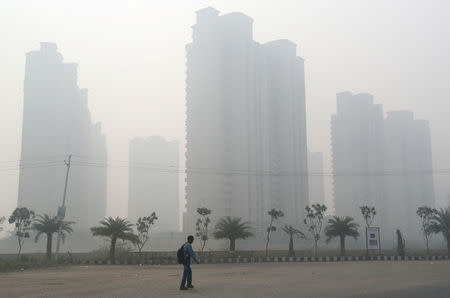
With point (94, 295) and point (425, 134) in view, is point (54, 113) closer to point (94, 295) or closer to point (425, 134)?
point (425, 134)

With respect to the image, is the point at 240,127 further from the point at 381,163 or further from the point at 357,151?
the point at 381,163

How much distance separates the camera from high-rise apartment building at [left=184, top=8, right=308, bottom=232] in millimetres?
90938

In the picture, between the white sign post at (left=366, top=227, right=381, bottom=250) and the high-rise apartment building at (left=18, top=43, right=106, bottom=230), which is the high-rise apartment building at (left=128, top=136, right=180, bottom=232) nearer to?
the high-rise apartment building at (left=18, top=43, right=106, bottom=230)

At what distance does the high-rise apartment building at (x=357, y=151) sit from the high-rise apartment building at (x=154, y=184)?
175ft

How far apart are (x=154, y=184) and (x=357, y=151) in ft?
234

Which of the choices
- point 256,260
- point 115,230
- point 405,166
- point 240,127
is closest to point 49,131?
point 240,127

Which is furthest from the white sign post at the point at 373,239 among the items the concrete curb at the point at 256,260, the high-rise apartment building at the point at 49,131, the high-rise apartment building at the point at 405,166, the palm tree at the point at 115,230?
the high-rise apartment building at the point at 49,131

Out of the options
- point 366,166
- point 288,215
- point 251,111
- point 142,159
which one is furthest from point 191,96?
point 142,159

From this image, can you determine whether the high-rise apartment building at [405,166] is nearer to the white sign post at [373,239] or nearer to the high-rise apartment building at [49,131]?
the high-rise apartment building at [49,131]

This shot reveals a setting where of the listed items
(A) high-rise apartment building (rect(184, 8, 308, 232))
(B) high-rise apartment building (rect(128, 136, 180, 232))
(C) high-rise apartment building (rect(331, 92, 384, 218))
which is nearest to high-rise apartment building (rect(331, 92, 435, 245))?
(C) high-rise apartment building (rect(331, 92, 384, 218))

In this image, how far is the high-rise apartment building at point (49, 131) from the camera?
109 m

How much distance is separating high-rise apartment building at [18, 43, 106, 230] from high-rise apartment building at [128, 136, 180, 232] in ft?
85.7

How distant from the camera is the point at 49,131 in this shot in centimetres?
10931

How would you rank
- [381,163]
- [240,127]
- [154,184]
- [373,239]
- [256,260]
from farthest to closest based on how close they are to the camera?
[154,184] → [381,163] → [240,127] → [256,260] → [373,239]
